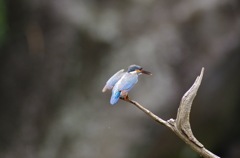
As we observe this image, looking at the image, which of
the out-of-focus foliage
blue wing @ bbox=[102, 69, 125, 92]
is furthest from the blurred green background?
blue wing @ bbox=[102, 69, 125, 92]

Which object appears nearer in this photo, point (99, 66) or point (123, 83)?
point (123, 83)

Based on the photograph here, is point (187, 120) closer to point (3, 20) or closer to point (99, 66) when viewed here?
point (99, 66)

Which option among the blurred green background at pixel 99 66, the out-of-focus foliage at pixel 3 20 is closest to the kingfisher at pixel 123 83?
the blurred green background at pixel 99 66

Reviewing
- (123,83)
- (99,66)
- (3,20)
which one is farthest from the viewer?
(99,66)

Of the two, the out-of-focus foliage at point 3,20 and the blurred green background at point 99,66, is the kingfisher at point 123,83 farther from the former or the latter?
the out-of-focus foliage at point 3,20

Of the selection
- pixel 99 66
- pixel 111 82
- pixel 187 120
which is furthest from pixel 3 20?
pixel 187 120

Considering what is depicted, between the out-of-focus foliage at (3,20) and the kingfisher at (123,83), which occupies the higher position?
the kingfisher at (123,83)

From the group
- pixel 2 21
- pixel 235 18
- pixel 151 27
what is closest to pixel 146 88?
pixel 151 27

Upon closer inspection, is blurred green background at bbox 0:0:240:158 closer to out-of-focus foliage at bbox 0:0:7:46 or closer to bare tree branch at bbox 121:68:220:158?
out-of-focus foliage at bbox 0:0:7:46
